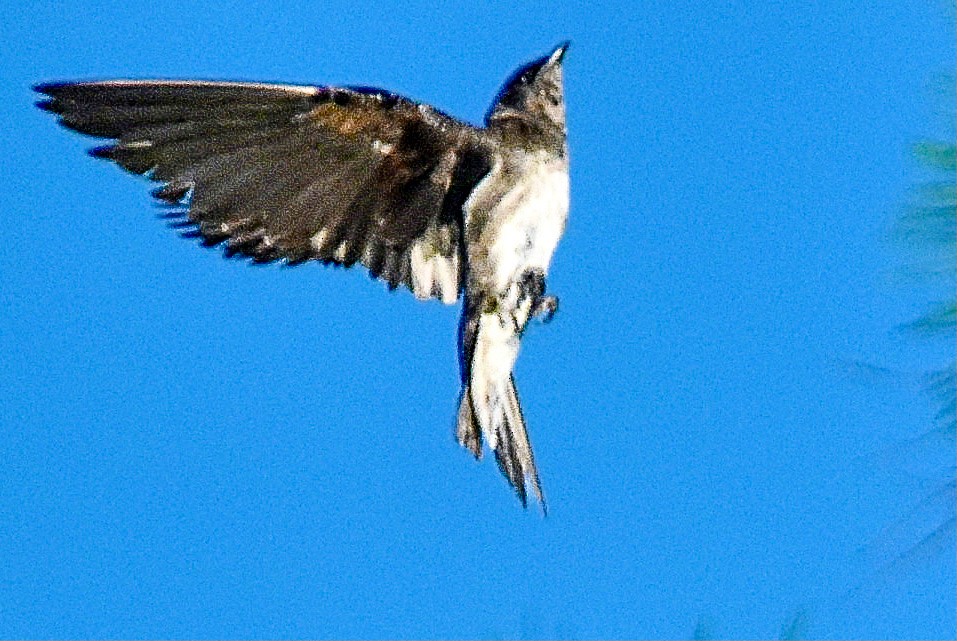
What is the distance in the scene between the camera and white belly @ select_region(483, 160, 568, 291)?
A: 3.59 feet

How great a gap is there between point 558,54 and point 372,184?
0.75ft

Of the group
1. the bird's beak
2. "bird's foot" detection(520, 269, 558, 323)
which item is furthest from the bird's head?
"bird's foot" detection(520, 269, 558, 323)

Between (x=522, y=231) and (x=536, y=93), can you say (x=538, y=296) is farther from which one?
(x=536, y=93)

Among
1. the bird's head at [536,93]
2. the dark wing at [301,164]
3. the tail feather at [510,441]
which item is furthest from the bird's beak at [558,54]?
the tail feather at [510,441]

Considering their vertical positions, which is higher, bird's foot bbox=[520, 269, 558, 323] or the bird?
the bird

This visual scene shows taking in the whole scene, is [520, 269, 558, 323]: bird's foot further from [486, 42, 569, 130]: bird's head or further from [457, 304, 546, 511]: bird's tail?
[486, 42, 569, 130]: bird's head

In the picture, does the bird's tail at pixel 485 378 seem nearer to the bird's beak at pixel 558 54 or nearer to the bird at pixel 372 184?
the bird at pixel 372 184

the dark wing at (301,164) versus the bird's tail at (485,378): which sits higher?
the dark wing at (301,164)

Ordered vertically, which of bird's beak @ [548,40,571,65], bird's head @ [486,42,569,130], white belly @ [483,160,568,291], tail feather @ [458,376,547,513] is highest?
bird's beak @ [548,40,571,65]

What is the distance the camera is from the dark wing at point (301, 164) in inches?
42.0

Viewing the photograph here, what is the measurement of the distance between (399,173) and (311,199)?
0.07m

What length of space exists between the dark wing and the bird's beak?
17 centimetres

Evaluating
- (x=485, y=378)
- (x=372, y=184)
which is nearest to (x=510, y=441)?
(x=485, y=378)

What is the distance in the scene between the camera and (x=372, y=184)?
3.75ft
